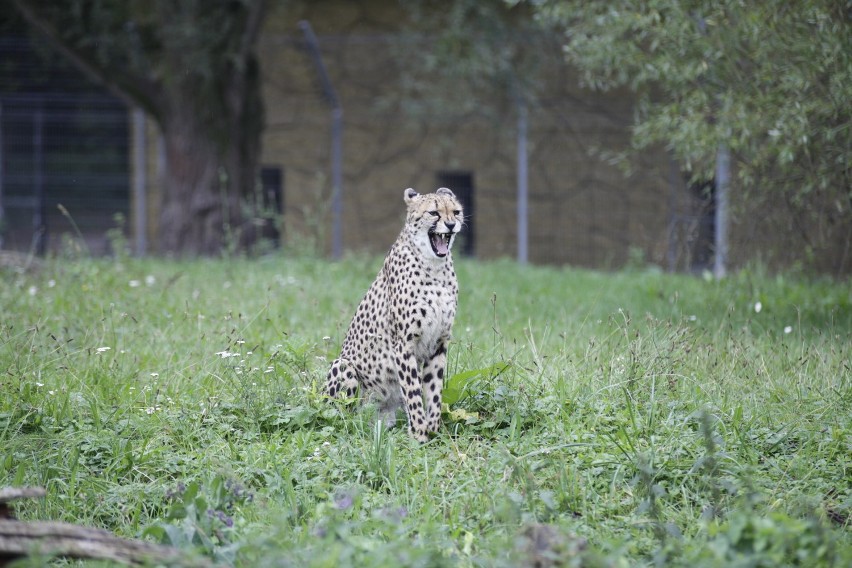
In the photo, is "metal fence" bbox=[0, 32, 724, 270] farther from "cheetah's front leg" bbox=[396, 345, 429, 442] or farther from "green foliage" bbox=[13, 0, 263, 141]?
"cheetah's front leg" bbox=[396, 345, 429, 442]

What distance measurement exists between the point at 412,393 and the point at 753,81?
405 centimetres

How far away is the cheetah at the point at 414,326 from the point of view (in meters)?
4.74

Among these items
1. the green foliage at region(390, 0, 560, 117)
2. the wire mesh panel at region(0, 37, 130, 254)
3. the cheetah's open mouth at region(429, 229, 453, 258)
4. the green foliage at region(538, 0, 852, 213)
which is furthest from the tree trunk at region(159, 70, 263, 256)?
the cheetah's open mouth at region(429, 229, 453, 258)

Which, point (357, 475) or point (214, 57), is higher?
point (214, 57)

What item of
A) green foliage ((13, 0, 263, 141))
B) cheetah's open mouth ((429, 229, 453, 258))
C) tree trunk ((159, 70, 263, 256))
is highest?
green foliage ((13, 0, 263, 141))

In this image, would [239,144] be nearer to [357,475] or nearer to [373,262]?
[373,262]

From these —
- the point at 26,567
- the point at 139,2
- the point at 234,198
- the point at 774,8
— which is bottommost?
the point at 26,567

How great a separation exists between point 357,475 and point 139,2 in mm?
9488

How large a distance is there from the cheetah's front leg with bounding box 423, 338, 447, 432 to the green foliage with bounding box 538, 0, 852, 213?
308cm

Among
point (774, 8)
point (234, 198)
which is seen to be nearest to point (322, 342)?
point (774, 8)

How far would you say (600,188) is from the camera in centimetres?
1450

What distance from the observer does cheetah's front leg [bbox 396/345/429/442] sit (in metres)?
4.71

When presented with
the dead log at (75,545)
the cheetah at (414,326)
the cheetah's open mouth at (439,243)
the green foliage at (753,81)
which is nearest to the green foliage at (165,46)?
the green foliage at (753,81)

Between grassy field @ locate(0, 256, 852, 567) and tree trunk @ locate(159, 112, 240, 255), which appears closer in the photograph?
grassy field @ locate(0, 256, 852, 567)
